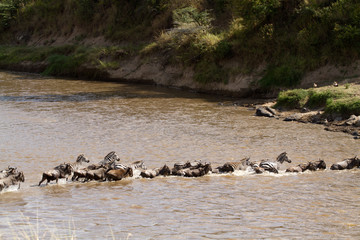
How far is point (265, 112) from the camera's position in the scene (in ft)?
59.2

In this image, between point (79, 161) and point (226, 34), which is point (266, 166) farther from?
point (226, 34)

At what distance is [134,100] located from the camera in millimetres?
22281

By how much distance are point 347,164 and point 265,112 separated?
686 cm

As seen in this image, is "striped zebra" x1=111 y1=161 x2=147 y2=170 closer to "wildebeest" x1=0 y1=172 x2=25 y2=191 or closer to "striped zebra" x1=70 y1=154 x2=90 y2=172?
"striped zebra" x1=70 y1=154 x2=90 y2=172

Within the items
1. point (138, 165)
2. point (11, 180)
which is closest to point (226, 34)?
point (138, 165)

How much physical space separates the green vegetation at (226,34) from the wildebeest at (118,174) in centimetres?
1257

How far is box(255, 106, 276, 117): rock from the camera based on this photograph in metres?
18.0

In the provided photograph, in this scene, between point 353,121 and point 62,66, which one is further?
point 62,66

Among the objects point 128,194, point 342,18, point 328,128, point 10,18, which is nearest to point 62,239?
point 128,194

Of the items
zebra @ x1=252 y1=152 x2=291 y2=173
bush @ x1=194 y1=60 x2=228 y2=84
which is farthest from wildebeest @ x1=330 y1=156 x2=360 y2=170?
bush @ x1=194 y1=60 x2=228 y2=84

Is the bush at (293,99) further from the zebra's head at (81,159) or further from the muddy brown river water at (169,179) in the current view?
the zebra's head at (81,159)

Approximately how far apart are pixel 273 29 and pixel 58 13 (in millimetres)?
24003

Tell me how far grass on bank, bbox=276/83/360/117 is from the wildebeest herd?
17.9 ft

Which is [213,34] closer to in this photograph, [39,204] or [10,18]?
[39,204]
